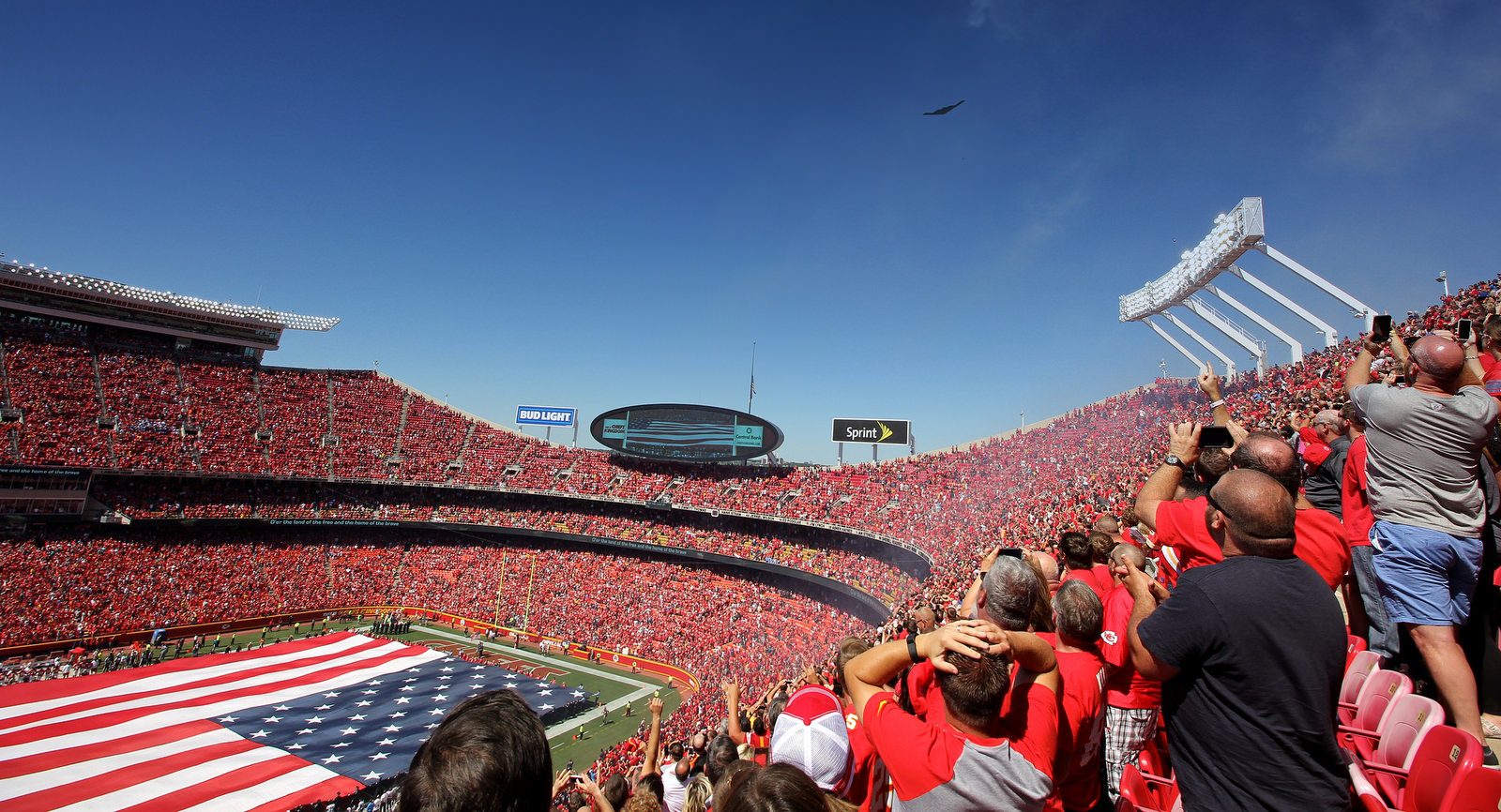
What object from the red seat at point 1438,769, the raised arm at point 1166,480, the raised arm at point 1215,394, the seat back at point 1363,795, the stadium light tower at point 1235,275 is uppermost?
the stadium light tower at point 1235,275

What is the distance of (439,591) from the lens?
1405 inches

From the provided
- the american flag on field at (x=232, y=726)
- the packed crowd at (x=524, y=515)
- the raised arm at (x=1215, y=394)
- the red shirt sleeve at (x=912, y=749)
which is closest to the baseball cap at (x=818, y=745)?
the red shirt sleeve at (x=912, y=749)

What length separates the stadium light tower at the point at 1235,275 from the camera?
21625mm

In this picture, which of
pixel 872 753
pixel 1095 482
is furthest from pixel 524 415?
pixel 872 753

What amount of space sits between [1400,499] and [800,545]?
104ft

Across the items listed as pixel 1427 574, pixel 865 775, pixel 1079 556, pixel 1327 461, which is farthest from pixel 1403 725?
pixel 1327 461

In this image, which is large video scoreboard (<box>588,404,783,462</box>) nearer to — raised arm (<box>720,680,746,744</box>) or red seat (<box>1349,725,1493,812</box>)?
raised arm (<box>720,680,746,744</box>)

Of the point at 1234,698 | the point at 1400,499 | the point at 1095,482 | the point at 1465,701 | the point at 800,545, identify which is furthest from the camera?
the point at 800,545

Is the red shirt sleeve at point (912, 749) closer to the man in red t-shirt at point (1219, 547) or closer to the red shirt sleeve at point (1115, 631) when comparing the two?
the red shirt sleeve at point (1115, 631)

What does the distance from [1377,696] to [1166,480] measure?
1.78m

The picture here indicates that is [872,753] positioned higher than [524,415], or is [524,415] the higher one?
[524,415]

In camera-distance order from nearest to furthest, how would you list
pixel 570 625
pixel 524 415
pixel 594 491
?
1. pixel 570 625
2. pixel 594 491
3. pixel 524 415

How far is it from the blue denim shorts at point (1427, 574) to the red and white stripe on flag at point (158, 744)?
61.2 feet

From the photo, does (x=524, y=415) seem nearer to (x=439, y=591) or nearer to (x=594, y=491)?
(x=594, y=491)
